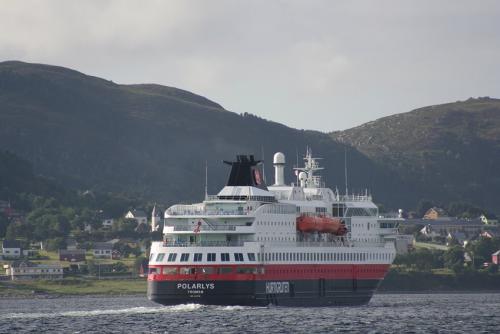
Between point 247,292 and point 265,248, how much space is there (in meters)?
5.10

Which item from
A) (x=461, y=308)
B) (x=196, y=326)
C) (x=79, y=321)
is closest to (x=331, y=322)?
(x=196, y=326)

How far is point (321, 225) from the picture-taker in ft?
428

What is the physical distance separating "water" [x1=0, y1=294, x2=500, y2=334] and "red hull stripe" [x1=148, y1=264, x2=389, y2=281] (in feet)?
8.12

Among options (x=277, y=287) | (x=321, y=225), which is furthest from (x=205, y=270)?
(x=321, y=225)

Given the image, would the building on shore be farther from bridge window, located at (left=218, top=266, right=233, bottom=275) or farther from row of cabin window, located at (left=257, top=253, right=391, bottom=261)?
bridge window, located at (left=218, top=266, right=233, bottom=275)

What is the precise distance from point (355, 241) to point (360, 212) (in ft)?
12.9

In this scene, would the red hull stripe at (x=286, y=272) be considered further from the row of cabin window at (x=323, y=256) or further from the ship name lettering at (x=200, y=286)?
the row of cabin window at (x=323, y=256)

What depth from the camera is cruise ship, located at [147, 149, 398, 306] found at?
115312mm

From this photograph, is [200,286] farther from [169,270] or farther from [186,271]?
[169,270]

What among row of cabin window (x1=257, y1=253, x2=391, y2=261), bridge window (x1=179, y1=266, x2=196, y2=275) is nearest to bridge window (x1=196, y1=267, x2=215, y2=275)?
bridge window (x1=179, y1=266, x2=196, y2=275)

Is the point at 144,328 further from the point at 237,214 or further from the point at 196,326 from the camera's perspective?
the point at 237,214

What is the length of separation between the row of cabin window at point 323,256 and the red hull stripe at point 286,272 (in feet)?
2.03

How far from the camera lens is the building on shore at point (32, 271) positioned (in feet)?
632

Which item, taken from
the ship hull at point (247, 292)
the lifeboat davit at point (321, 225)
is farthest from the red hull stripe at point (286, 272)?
the lifeboat davit at point (321, 225)
